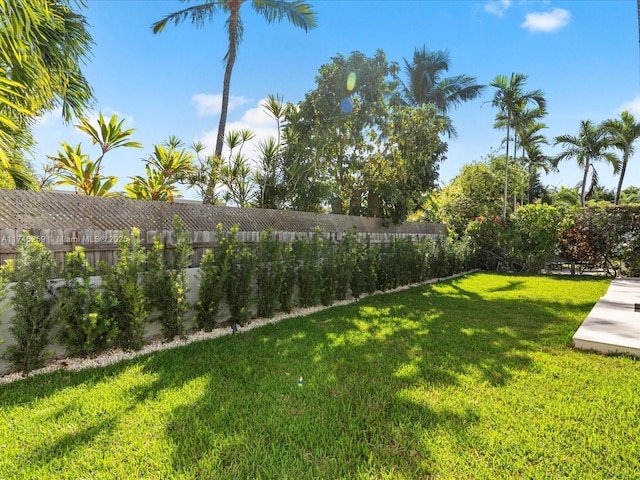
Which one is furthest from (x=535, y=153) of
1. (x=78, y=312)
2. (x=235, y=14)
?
(x=78, y=312)

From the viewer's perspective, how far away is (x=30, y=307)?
2.71 metres

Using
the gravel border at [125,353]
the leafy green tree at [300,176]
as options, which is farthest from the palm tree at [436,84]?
the gravel border at [125,353]

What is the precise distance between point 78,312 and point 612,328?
5710 millimetres

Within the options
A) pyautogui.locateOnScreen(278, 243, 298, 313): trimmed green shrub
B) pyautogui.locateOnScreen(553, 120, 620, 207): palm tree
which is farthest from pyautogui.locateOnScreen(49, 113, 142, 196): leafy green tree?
pyautogui.locateOnScreen(553, 120, 620, 207): palm tree

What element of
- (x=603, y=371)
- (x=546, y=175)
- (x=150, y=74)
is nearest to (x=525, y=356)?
(x=603, y=371)

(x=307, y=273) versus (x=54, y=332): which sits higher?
(x=307, y=273)

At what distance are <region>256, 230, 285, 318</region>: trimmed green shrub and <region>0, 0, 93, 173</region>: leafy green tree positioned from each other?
9.12 feet

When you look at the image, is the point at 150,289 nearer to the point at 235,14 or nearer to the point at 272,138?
the point at 272,138

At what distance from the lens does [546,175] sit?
2800 cm

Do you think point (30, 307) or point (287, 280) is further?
point (287, 280)

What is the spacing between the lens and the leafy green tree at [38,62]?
309cm

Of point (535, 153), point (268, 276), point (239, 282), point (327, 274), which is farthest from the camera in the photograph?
point (535, 153)

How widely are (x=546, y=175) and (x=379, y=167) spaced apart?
1008 inches

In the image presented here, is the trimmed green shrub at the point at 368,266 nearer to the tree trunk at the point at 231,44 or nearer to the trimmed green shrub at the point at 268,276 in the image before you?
the trimmed green shrub at the point at 268,276
